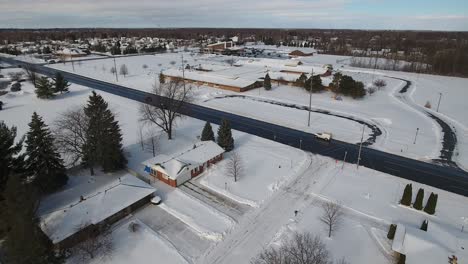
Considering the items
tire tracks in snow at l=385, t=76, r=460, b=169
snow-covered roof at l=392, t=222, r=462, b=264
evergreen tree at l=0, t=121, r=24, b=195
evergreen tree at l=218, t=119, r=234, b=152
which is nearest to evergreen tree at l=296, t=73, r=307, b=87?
tire tracks in snow at l=385, t=76, r=460, b=169

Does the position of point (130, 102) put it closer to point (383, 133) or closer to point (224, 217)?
point (224, 217)

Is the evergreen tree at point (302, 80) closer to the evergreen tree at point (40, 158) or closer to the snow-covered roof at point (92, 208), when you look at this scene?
the snow-covered roof at point (92, 208)

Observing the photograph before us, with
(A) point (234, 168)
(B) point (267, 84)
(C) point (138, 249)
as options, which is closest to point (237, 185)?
(A) point (234, 168)

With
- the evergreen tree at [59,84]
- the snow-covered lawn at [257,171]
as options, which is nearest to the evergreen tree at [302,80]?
the snow-covered lawn at [257,171]

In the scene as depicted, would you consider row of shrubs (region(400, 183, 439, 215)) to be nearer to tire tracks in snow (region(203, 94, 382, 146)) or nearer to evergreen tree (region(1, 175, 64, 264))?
tire tracks in snow (region(203, 94, 382, 146))

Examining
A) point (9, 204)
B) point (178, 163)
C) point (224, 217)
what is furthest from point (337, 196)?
point (9, 204)
